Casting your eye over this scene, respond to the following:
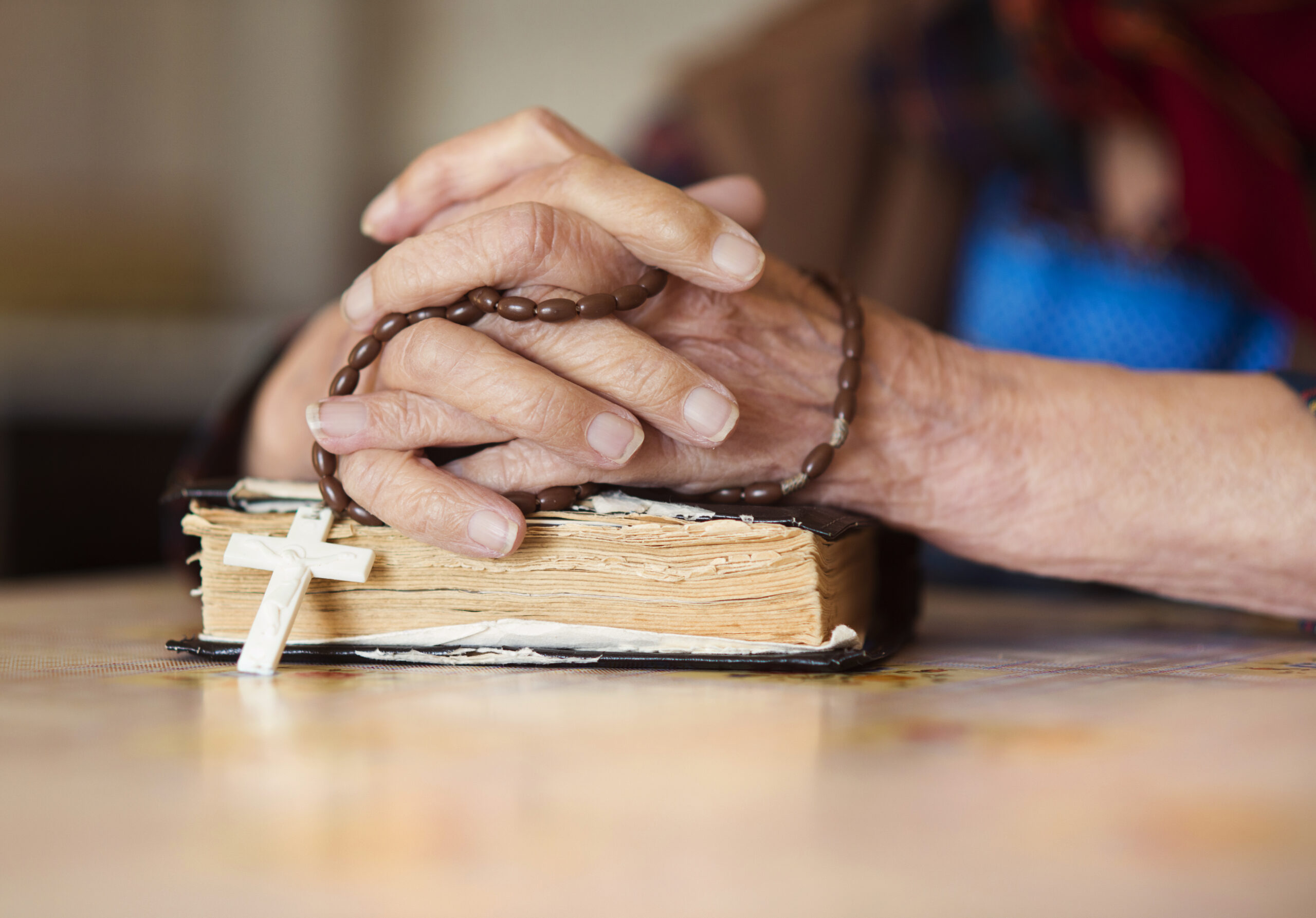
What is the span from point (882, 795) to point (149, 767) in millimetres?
243

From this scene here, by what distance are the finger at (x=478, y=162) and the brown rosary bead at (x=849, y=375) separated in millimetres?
210

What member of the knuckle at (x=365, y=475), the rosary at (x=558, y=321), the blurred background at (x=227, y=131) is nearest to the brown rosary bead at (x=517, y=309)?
the rosary at (x=558, y=321)

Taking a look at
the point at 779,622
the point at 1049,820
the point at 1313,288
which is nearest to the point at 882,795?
the point at 1049,820

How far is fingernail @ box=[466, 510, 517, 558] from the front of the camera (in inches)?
21.3

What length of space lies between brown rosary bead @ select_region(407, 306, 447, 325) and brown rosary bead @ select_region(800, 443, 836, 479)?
9.0 inches

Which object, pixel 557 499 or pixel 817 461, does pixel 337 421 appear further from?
pixel 817 461

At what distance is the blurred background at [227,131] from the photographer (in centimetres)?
377

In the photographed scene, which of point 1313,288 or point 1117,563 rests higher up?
point 1313,288

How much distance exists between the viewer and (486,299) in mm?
587

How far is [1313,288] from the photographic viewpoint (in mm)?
1152

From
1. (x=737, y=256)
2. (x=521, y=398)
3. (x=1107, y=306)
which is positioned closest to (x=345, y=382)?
(x=521, y=398)

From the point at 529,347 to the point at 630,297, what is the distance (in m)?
0.06

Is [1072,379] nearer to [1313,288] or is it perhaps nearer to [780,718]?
[780,718]

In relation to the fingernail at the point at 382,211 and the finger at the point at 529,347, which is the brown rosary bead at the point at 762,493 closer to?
the finger at the point at 529,347
